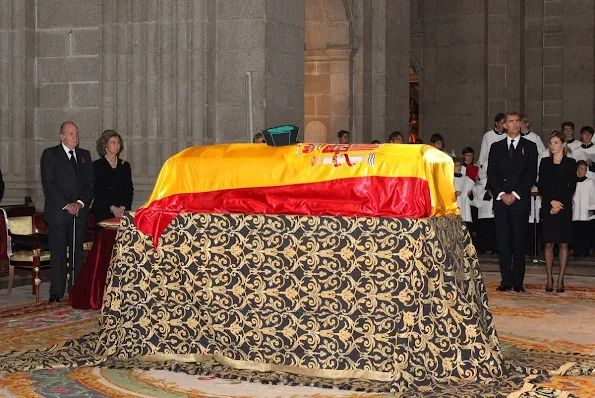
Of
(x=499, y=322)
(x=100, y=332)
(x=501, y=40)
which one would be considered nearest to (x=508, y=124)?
(x=499, y=322)

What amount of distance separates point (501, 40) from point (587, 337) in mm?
13456

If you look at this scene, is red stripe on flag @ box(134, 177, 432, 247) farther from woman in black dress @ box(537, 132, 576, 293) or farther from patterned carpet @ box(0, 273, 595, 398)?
woman in black dress @ box(537, 132, 576, 293)

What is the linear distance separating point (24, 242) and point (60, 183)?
1015 millimetres

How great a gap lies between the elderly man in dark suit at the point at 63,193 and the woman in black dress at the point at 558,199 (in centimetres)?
453

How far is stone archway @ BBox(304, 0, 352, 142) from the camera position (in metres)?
16.3

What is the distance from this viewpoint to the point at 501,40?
20938 mm

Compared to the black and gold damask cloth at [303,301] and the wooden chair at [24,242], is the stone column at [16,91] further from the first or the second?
the black and gold damask cloth at [303,301]

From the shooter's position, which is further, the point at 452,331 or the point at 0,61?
the point at 0,61

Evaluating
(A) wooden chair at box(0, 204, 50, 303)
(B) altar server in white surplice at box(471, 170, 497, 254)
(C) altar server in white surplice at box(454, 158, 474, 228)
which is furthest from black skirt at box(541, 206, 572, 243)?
(A) wooden chair at box(0, 204, 50, 303)

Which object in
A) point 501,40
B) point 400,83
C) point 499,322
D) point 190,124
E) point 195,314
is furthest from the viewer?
point 501,40

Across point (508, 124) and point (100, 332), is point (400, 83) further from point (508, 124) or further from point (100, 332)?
point (100, 332)

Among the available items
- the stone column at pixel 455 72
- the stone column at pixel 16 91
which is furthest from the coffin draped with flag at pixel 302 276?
the stone column at pixel 455 72

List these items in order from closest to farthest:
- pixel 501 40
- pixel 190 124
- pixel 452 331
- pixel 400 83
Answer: pixel 452 331
pixel 190 124
pixel 400 83
pixel 501 40

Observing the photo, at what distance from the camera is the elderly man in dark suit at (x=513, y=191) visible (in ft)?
34.9
